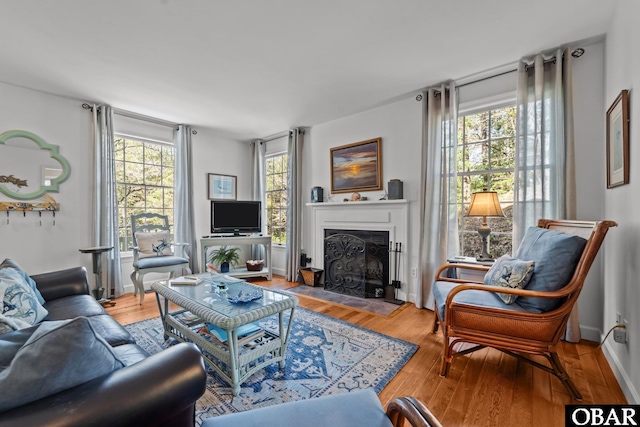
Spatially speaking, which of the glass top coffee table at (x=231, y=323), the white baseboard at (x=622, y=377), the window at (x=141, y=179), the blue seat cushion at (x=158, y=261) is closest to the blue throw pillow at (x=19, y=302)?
the glass top coffee table at (x=231, y=323)

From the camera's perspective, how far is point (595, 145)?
7.43 ft

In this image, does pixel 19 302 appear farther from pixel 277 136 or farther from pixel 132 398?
pixel 277 136

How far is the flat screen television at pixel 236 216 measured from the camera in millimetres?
4438

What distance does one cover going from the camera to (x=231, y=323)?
1554 mm

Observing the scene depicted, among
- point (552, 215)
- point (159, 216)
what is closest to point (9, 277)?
point (159, 216)

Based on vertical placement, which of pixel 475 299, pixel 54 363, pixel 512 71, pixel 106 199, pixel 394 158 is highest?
pixel 512 71

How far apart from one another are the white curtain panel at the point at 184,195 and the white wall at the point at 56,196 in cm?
80

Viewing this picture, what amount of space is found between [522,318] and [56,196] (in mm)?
4759

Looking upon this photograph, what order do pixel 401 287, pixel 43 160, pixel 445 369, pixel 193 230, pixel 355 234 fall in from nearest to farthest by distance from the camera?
1. pixel 445 369
2. pixel 43 160
3. pixel 401 287
4. pixel 355 234
5. pixel 193 230

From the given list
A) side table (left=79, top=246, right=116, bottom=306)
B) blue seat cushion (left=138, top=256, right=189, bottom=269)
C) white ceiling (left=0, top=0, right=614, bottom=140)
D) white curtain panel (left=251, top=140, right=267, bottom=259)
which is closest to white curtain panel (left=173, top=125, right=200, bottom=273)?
blue seat cushion (left=138, top=256, right=189, bottom=269)

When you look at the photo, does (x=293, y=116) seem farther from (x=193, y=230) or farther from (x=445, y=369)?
(x=445, y=369)

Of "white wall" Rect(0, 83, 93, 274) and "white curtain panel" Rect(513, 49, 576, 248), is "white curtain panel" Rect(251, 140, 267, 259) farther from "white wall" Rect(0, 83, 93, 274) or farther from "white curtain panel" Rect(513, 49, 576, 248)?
"white curtain panel" Rect(513, 49, 576, 248)

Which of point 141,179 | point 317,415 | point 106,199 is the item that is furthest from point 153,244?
point 317,415

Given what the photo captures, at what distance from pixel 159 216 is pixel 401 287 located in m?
3.50
